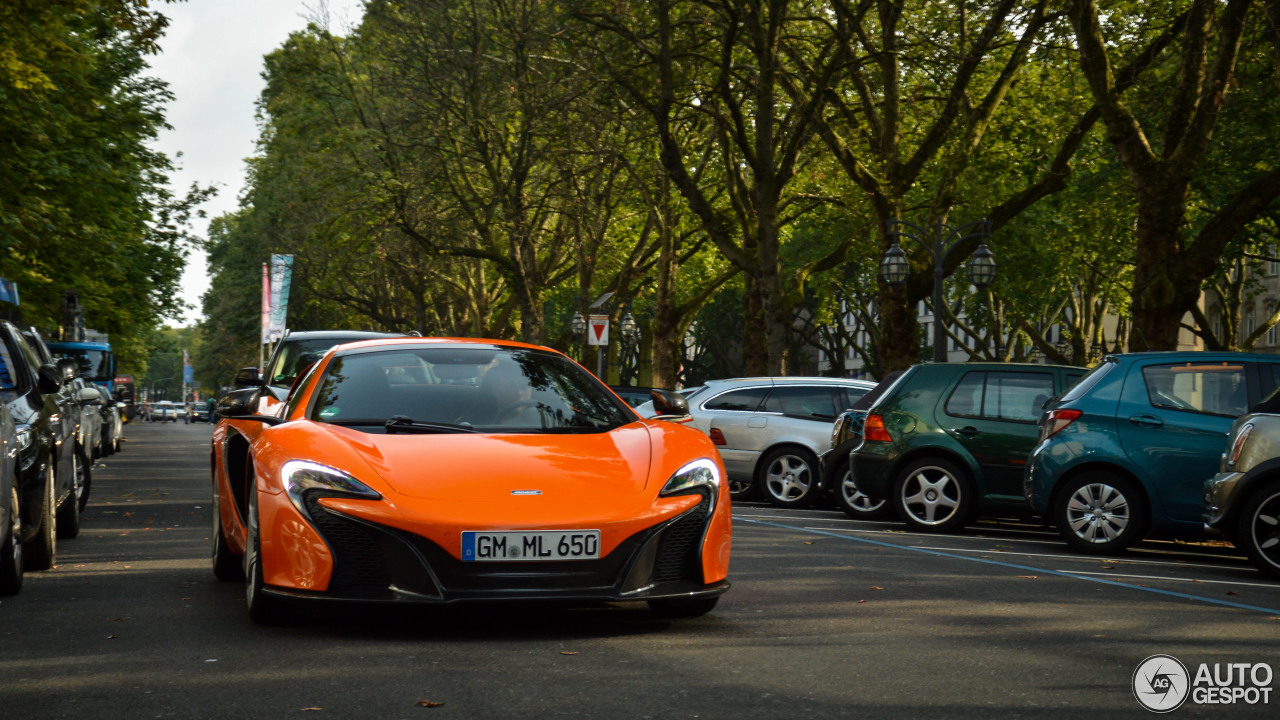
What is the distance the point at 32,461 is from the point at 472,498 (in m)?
4.12

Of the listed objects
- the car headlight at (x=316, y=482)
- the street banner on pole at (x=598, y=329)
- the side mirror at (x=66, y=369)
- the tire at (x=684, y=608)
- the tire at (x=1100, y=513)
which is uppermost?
the street banner on pole at (x=598, y=329)

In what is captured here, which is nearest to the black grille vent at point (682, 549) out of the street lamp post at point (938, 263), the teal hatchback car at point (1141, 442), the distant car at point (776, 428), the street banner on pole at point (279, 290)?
the teal hatchback car at point (1141, 442)

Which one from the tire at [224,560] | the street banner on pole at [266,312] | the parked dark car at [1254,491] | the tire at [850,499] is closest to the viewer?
the tire at [224,560]

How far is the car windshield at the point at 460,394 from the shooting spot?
754 centimetres

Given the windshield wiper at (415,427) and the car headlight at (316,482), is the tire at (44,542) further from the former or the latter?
the car headlight at (316,482)

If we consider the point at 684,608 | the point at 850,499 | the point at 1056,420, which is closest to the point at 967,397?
the point at 1056,420

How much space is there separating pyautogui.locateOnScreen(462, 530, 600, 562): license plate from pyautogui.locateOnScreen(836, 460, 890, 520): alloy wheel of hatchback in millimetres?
9839

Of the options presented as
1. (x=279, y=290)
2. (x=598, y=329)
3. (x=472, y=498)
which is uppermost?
(x=279, y=290)

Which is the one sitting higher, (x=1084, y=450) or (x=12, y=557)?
(x=1084, y=450)

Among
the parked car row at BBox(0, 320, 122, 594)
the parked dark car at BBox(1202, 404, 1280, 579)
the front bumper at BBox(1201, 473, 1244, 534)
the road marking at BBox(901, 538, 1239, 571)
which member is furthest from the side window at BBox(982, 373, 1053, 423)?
the parked car row at BBox(0, 320, 122, 594)

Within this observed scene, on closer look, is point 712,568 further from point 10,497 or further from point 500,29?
point 500,29

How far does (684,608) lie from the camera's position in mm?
7516

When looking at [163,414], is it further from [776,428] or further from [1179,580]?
[1179,580]

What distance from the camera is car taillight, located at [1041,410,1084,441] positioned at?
40.6 feet
